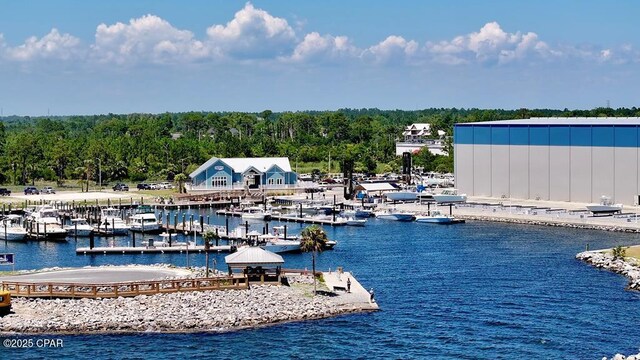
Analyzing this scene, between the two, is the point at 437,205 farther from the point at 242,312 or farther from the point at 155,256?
the point at 242,312

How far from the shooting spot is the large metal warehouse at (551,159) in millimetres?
118312

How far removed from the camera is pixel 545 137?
4956 inches

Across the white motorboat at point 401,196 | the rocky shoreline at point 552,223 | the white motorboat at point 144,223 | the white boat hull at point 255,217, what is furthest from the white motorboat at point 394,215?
the white motorboat at point 144,223

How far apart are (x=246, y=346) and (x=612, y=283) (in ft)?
95.1

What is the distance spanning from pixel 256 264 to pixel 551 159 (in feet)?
225

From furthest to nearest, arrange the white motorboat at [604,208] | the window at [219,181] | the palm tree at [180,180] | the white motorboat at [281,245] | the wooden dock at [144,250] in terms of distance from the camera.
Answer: the window at [219,181] < the palm tree at [180,180] < the white motorboat at [604,208] < the wooden dock at [144,250] < the white motorboat at [281,245]

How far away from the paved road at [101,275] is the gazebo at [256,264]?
512cm

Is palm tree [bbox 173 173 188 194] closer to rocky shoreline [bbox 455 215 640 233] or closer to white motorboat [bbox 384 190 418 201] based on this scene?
white motorboat [bbox 384 190 418 201]

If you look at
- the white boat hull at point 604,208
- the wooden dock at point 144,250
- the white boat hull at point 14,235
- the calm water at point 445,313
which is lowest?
the calm water at point 445,313

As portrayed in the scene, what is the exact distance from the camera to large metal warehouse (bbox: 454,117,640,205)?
4658 inches

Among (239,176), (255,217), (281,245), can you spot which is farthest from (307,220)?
(239,176)

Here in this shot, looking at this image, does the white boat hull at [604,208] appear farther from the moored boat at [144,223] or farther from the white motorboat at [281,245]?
the moored boat at [144,223]

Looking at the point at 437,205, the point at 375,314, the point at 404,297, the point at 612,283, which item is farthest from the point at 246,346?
the point at 437,205

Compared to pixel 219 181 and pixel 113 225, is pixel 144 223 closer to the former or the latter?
pixel 113 225
